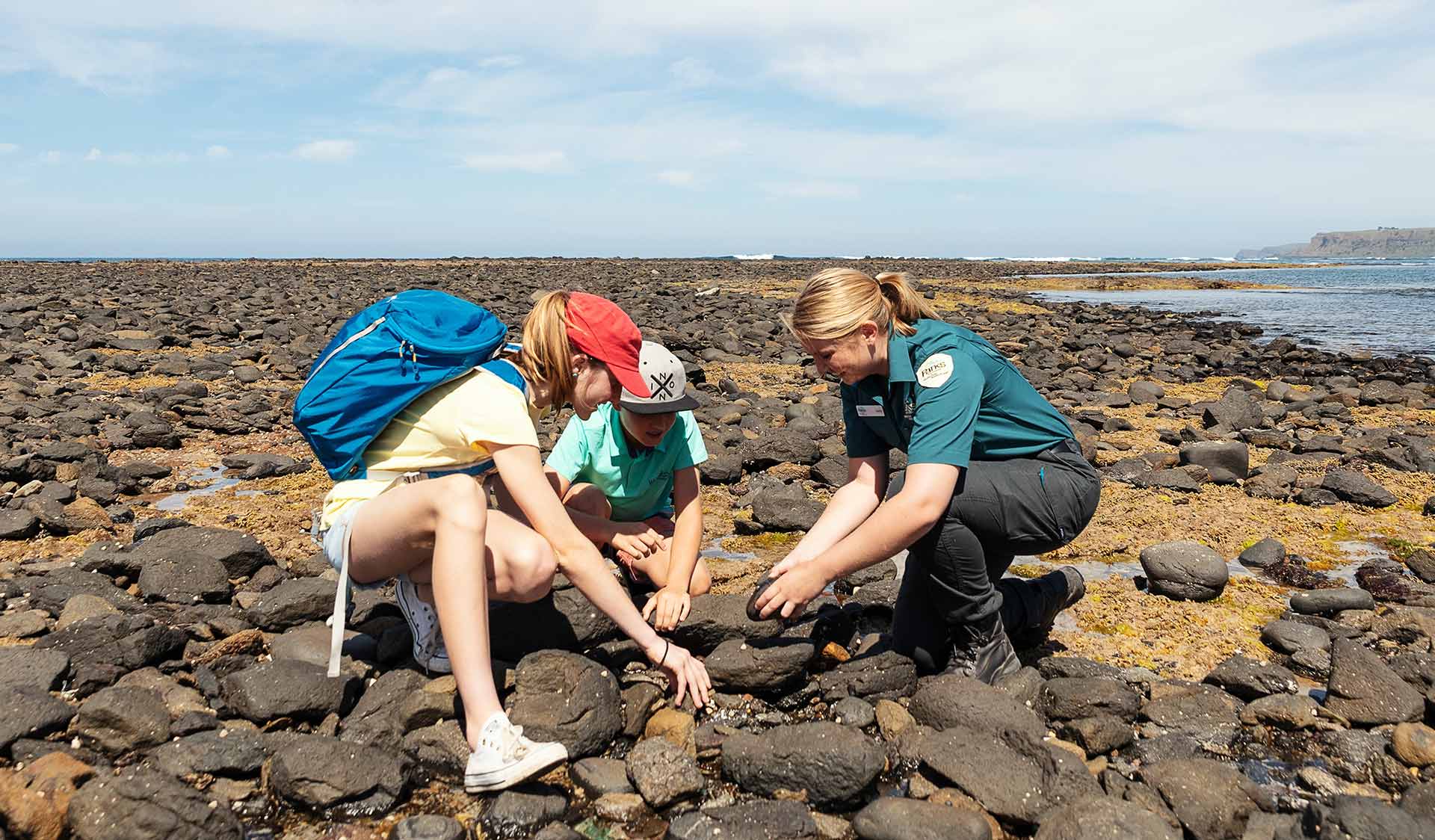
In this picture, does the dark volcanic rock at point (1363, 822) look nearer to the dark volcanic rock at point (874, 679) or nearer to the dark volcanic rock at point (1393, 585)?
the dark volcanic rock at point (874, 679)

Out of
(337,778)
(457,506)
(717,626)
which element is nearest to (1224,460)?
(717,626)

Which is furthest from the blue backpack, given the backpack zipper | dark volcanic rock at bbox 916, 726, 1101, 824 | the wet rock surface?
dark volcanic rock at bbox 916, 726, 1101, 824

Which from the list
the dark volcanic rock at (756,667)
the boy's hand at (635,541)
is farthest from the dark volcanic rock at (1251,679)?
the boy's hand at (635,541)

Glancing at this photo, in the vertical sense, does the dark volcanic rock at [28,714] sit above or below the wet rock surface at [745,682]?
above

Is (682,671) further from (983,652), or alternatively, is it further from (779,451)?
(779,451)

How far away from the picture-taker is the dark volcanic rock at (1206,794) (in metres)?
2.96

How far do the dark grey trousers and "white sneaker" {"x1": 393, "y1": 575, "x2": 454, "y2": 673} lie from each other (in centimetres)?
189

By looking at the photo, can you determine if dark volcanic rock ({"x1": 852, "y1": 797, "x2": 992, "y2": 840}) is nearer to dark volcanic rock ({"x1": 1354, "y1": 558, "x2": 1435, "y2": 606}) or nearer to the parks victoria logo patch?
the parks victoria logo patch

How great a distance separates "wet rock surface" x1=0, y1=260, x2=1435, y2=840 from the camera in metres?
3.05

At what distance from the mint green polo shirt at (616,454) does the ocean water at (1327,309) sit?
18.1 m

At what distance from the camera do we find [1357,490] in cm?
694

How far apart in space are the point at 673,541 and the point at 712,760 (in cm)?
124

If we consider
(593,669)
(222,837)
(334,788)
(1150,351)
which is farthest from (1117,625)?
(1150,351)

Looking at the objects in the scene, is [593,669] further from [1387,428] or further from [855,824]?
[1387,428]
